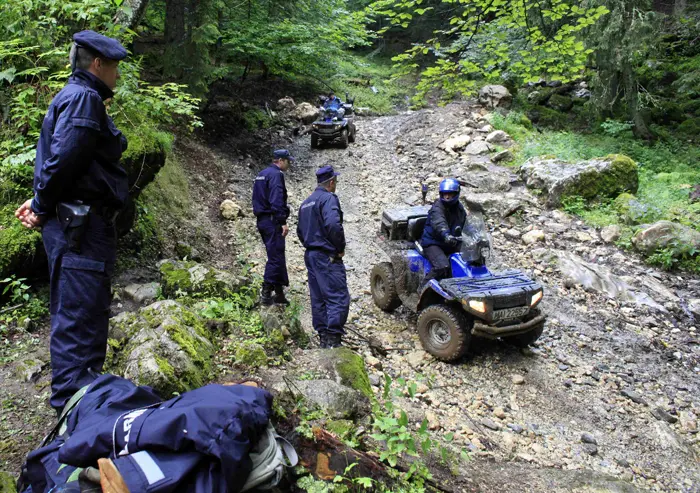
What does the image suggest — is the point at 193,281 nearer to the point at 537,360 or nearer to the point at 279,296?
the point at 279,296

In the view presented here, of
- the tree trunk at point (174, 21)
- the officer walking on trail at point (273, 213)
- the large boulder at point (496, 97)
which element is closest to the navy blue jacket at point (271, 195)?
the officer walking on trail at point (273, 213)

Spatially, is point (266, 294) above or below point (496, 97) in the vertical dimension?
below

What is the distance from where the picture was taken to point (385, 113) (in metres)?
23.3

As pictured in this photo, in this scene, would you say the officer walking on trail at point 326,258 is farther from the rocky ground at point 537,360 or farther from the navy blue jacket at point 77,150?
the navy blue jacket at point 77,150

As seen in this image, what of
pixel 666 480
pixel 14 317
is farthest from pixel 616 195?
pixel 14 317

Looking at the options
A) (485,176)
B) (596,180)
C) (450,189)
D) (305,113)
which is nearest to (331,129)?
(305,113)

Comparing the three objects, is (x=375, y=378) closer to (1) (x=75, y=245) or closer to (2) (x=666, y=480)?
(2) (x=666, y=480)

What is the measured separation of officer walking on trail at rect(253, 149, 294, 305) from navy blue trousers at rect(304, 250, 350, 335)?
0.94 m

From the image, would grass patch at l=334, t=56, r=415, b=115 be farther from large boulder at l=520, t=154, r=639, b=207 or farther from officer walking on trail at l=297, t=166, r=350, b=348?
officer walking on trail at l=297, t=166, r=350, b=348

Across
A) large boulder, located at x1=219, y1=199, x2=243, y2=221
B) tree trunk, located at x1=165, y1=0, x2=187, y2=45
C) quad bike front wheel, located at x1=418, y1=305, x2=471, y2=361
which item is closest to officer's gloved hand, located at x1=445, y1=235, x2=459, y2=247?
quad bike front wheel, located at x1=418, y1=305, x2=471, y2=361

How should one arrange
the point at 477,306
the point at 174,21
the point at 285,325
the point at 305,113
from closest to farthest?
the point at 477,306
the point at 285,325
the point at 174,21
the point at 305,113

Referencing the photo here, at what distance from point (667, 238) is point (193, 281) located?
25.6 ft

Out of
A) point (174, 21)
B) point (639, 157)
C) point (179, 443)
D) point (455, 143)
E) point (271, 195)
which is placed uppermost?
point (174, 21)

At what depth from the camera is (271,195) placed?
6.39 metres
